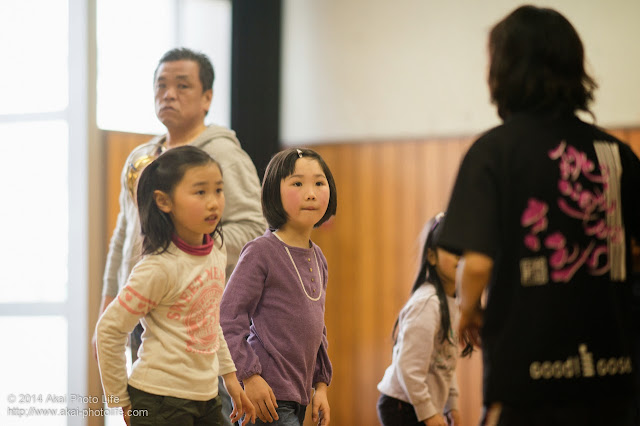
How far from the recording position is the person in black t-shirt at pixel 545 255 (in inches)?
58.1

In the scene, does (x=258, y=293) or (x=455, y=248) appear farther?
(x=258, y=293)

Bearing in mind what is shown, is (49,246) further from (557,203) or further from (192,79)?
(557,203)

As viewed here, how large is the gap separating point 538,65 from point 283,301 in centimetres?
94

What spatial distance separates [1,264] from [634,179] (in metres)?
3.19

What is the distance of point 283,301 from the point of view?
2092mm

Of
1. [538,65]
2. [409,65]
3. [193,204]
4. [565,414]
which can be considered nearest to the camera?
[565,414]

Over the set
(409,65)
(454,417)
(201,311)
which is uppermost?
(409,65)

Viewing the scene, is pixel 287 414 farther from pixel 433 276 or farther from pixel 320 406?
pixel 433 276

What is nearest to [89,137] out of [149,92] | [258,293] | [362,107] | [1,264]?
[149,92]

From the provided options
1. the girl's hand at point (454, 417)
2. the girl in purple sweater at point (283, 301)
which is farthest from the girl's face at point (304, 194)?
the girl's hand at point (454, 417)

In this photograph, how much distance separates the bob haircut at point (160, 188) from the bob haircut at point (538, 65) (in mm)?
781

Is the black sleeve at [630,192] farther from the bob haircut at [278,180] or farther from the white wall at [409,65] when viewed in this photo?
the white wall at [409,65]

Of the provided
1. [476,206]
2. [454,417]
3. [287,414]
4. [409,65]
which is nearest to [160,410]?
[287,414]

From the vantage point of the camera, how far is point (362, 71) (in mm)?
4703
